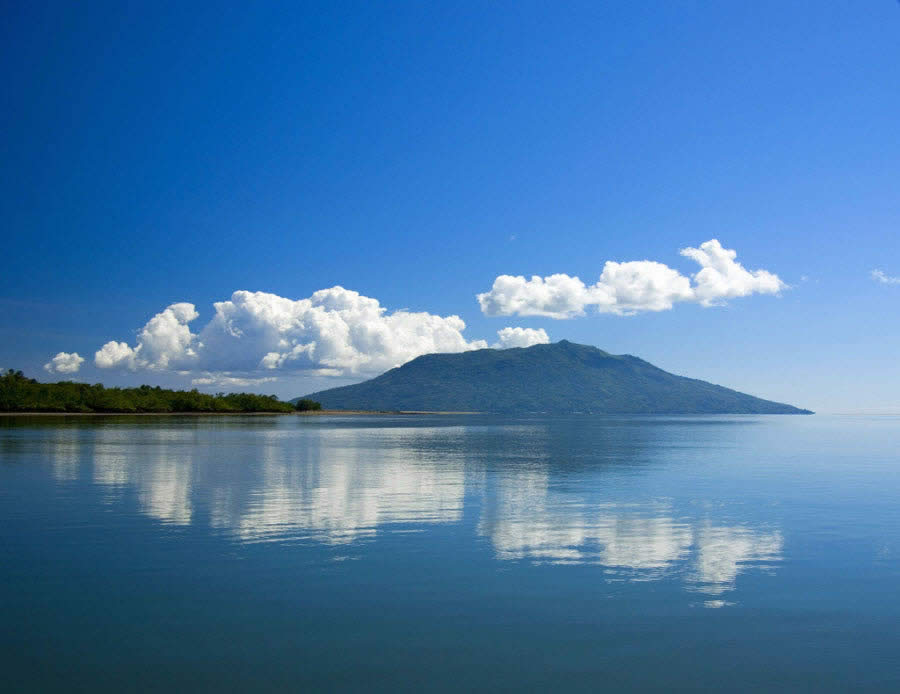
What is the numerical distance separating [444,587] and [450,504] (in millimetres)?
16577

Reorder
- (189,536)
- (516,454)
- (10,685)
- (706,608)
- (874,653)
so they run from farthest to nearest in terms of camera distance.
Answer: (516,454), (189,536), (706,608), (874,653), (10,685)

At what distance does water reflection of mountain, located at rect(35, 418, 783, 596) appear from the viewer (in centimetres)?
2559

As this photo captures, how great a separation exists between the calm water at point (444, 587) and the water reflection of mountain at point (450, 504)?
0.21 m

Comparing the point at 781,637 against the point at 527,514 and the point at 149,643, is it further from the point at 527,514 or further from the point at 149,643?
the point at 527,514

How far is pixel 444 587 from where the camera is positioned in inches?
826

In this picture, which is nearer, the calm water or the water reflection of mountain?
the calm water

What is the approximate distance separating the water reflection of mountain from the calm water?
21 cm

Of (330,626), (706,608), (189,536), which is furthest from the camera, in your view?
(189,536)

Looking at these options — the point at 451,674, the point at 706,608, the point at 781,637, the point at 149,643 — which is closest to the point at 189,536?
the point at 149,643

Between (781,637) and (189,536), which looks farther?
(189,536)

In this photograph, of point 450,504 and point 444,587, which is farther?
point 450,504

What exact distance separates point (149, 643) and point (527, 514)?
2093cm

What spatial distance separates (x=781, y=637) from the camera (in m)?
16.7

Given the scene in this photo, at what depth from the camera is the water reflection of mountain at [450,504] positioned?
25.6 m
